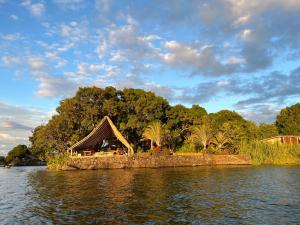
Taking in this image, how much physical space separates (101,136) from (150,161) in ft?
31.0

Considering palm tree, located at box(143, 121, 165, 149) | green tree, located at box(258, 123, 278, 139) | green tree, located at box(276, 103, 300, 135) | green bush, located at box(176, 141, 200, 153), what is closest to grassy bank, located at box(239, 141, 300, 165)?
green bush, located at box(176, 141, 200, 153)

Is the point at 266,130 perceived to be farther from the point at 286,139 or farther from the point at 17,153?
the point at 17,153

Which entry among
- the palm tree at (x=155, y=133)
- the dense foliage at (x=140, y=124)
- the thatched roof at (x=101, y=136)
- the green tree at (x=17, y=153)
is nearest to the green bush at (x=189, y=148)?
the dense foliage at (x=140, y=124)

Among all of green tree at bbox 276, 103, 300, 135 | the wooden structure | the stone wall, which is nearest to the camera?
the stone wall

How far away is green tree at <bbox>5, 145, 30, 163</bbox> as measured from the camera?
87.1m

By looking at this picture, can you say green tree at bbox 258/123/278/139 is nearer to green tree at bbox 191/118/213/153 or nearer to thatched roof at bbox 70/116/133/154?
green tree at bbox 191/118/213/153

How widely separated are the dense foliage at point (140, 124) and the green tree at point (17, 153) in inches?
1495

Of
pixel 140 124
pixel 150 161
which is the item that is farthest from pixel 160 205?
pixel 140 124

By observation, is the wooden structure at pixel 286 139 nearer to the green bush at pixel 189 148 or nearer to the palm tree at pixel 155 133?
the green bush at pixel 189 148

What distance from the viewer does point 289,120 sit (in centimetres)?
7962

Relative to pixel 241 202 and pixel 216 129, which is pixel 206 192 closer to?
pixel 241 202

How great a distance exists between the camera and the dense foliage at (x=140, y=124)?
49625 mm

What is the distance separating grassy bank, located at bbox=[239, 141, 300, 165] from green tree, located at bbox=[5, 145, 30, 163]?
62391 millimetres

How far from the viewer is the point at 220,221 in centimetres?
1160
